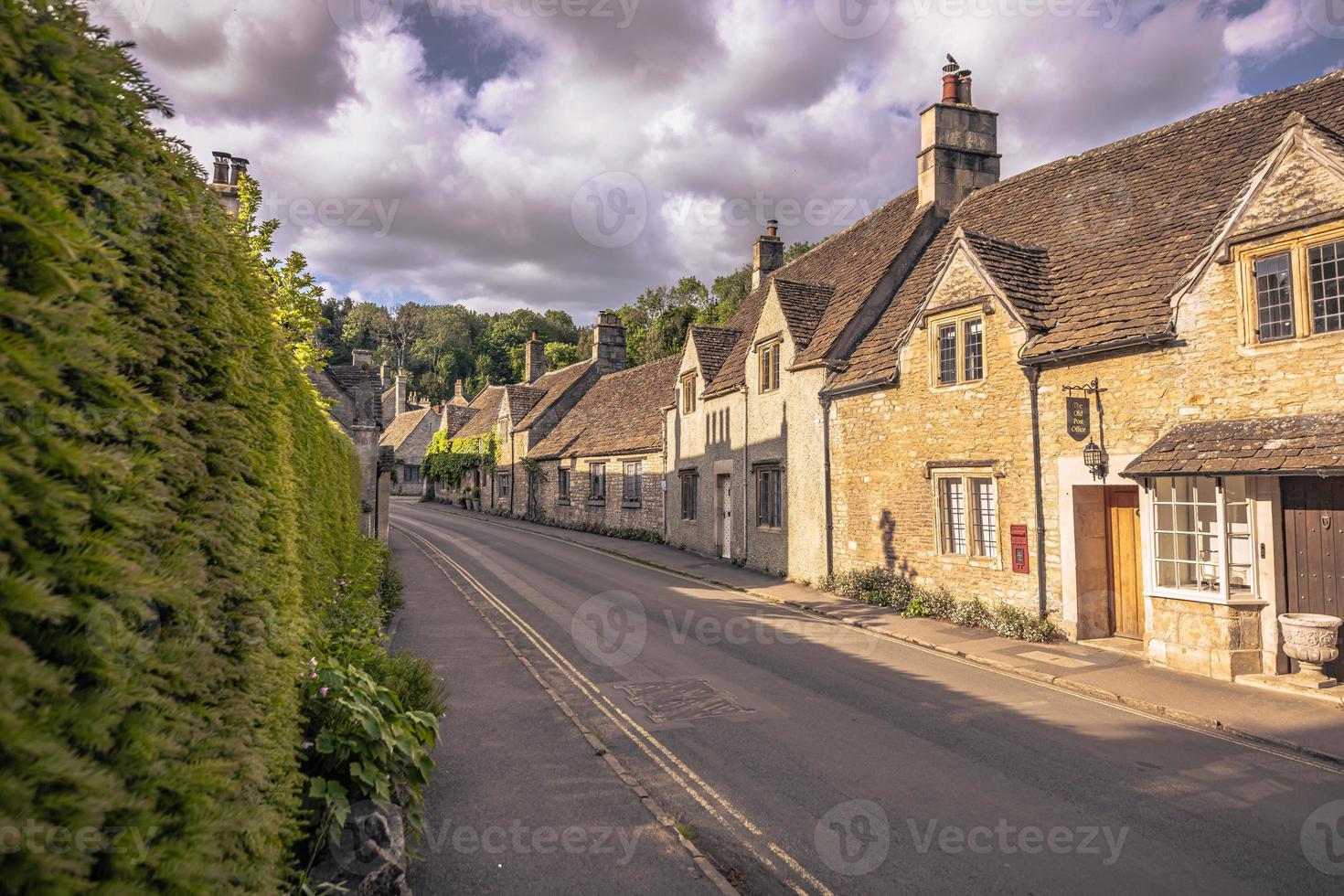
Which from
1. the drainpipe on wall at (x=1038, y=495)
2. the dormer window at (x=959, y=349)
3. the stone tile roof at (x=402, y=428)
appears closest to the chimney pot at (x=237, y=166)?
the dormer window at (x=959, y=349)

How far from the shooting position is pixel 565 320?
112 meters

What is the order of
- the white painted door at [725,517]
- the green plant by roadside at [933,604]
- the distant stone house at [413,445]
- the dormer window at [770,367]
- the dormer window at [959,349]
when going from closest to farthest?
the green plant by roadside at [933,604], the dormer window at [959,349], the dormer window at [770,367], the white painted door at [725,517], the distant stone house at [413,445]

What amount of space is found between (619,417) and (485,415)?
71.7ft

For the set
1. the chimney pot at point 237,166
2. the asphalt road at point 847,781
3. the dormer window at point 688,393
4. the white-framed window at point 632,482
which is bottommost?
the asphalt road at point 847,781

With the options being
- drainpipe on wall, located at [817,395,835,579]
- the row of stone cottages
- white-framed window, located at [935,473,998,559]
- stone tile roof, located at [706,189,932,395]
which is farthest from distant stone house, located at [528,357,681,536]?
white-framed window, located at [935,473,998,559]

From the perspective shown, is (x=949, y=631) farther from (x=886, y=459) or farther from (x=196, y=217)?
(x=196, y=217)

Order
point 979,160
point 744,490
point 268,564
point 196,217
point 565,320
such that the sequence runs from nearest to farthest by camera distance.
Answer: point 196,217, point 268,564, point 979,160, point 744,490, point 565,320

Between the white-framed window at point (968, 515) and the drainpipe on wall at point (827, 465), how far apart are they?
3733 mm

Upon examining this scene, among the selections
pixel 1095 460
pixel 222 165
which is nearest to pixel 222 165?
pixel 222 165

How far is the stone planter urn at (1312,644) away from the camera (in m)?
9.73

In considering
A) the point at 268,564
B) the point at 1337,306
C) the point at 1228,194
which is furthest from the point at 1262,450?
the point at 268,564

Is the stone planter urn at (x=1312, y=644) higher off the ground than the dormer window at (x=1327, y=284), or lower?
lower

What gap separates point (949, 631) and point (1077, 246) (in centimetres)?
855

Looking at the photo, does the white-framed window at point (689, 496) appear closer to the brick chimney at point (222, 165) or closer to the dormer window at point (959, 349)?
the dormer window at point (959, 349)
